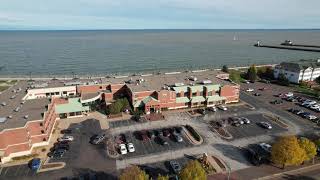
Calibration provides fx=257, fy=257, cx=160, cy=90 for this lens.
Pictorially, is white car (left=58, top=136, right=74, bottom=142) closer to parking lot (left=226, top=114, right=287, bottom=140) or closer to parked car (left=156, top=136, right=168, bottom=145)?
parked car (left=156, top=136, right=168, bottom=145)

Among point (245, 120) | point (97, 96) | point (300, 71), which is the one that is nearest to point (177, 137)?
point (245, 120)

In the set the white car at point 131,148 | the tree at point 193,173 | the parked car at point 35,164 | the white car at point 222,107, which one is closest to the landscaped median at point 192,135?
the white car at point 131,148

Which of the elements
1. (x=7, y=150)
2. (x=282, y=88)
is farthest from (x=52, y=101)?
(x=282, y=88)

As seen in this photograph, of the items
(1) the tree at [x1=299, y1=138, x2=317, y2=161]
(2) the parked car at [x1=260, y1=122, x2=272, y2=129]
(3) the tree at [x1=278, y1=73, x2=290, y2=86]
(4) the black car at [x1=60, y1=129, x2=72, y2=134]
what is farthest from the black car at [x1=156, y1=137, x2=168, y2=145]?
(3) the tree at [x1=278, y1=73, x2=290, y2=86]

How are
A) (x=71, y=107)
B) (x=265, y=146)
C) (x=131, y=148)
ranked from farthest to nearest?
→ 1. (x=71, y=107)
2. (x=265, y=146)
3. (x=131, y=148)

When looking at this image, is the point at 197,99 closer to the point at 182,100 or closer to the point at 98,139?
the point at 182,100

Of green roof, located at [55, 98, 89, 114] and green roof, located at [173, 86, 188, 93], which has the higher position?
green roof, located at [173, 86, 188, 93]
